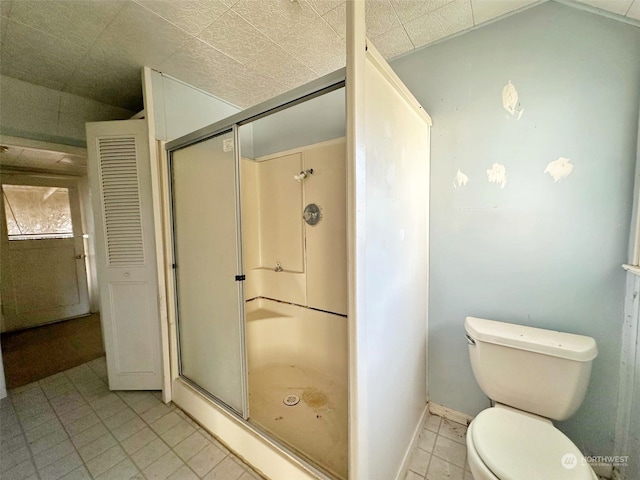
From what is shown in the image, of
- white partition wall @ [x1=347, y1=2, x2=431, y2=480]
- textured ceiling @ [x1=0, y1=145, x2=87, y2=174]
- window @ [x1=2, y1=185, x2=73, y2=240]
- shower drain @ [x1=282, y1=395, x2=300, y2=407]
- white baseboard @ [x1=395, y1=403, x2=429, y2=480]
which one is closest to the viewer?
white partition wall @ [x1=347, y1=2, x2=431, y2=480]

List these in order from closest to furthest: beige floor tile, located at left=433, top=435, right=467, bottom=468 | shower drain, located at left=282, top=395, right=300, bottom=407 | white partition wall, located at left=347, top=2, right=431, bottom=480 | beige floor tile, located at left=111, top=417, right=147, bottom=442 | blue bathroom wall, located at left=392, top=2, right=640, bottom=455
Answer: white partition wall, located at left=347, top=2, right=431, bottom=480 < blue bathroom wall, located at left=392, top=2, right=640, bottom=455 < beige floor tile, located at left=433, top=435, right=467, bottom=468 < beige floor tile, located at left=111, top=417, right=147, bottom=442 < shower drain, located at left=282, top=395, right=300, bottom=407

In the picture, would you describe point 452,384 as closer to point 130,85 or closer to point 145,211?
Result: point 145,211

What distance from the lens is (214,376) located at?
5.19 ft

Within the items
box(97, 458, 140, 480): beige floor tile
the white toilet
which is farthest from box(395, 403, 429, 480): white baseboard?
box(97, 458, 140, 480): beige floor tile

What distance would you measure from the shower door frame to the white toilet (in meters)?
0.69

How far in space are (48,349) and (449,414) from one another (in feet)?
12.8

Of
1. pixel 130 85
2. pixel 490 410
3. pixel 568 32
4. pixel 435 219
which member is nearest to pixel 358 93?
pixel 435 219

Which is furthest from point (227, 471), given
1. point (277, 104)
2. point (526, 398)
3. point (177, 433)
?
point (277, 104)

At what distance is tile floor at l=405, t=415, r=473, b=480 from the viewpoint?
1.24m

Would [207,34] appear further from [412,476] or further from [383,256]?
[412,476]

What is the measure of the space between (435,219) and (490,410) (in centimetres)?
102

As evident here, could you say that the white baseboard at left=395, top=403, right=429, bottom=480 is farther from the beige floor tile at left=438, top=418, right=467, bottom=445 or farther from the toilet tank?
the toilet tank

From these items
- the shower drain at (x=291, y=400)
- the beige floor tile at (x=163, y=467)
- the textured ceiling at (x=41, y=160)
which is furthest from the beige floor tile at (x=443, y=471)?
the textured ceiling at (x=41, y=160)

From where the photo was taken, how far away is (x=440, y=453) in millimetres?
1353
